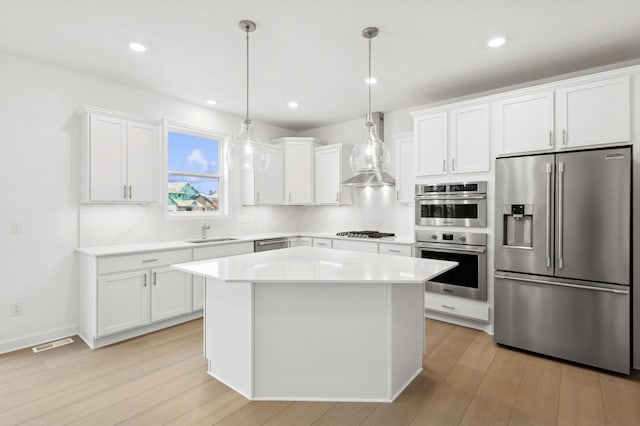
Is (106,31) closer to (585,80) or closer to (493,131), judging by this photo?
(493,131)

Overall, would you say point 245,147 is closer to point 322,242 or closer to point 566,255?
point 322,242

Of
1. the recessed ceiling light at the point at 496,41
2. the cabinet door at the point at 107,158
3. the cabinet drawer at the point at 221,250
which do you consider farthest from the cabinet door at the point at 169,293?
the recessed ceiling light at the point at 496,41

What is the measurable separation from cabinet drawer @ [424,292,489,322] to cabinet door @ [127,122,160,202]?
3.42m

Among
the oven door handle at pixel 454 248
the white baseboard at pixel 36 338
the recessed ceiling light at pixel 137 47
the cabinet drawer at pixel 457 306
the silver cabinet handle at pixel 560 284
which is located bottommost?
the white baseboard at pixel 36 338

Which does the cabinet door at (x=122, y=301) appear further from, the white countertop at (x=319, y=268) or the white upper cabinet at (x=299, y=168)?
the white upper cabinet at (x=299, y=168)

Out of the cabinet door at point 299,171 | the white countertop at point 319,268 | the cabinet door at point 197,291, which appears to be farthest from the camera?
the cabinet door at point 299,171

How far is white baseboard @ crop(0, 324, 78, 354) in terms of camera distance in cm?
302

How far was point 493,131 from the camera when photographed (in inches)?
A: 133

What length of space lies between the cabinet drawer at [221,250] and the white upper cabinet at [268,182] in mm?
819

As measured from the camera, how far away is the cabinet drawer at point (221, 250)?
12.7 feet

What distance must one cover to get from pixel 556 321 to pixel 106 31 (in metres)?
4.46

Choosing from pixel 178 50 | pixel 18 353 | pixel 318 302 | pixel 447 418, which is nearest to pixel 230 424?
pixel 318 302

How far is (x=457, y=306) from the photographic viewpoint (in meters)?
3.65

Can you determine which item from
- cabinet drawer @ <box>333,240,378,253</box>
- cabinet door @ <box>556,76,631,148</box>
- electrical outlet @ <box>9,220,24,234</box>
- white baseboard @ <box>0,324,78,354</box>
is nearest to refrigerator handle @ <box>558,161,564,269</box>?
cabinet door @ <box>556,76,631,148</box>
